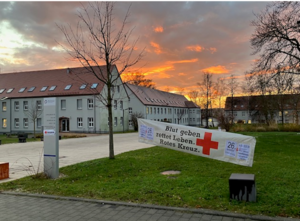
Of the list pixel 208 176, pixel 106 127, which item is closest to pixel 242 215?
pixel 208 176

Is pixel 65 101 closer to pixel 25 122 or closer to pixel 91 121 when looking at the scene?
pixel 91 121

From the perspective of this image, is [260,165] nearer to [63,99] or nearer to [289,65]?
[289,65]

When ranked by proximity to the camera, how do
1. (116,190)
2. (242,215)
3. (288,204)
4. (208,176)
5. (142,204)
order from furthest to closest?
(208,176)
(116,190)
(142,204)
(288,204)
(242,215)

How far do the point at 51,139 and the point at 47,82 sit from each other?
139ft

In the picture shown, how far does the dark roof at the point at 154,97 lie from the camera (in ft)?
192

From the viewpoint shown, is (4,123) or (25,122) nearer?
(25,122)

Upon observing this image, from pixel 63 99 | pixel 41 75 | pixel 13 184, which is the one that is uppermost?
pixel 41 75

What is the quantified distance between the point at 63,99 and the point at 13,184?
1491 inches

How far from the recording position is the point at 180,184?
6.60 meters

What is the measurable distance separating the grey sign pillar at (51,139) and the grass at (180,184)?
384mm

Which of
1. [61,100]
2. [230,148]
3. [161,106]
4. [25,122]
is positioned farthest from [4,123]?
[230,148]

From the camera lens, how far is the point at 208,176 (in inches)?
293

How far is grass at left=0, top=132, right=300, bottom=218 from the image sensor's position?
5.16 m

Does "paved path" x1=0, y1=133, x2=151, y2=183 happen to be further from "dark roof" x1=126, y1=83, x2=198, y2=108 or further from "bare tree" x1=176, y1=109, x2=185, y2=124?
"bare tree" x1=176, y1=109, x2=185, y2=124
